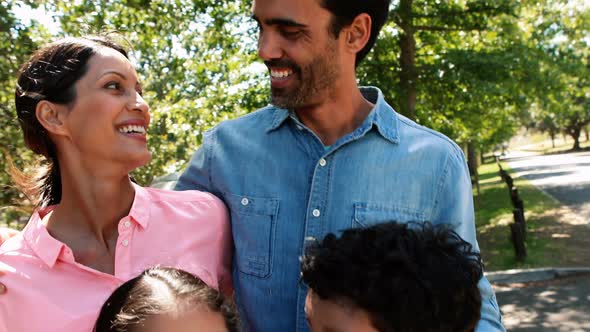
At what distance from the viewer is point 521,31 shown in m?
10.6

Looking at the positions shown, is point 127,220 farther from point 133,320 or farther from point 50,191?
point 133,320

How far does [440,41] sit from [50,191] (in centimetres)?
961

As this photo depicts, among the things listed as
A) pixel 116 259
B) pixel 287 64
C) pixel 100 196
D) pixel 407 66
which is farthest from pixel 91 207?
pixel 407 66

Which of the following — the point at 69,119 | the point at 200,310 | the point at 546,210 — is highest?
the point at 69,119

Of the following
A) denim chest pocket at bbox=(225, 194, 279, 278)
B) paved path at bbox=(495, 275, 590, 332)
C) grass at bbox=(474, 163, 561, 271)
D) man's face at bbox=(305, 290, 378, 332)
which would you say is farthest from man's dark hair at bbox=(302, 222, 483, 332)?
grass at bbox=(474, 163, 561, 271)

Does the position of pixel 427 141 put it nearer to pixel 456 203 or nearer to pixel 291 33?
pixel 456 203

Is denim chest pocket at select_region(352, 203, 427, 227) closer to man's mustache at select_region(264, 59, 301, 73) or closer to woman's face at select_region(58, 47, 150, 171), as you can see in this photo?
man's mustache at select_region(264, 59, 301, 73)

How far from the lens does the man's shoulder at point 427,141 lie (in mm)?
2121

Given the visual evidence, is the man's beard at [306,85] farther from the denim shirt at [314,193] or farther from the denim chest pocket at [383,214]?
the denim chest pocket at [383,214]

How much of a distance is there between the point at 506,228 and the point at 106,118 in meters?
12.9

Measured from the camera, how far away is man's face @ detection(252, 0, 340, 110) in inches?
86.4

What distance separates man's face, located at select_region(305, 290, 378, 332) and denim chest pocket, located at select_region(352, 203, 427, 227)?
0.42 m

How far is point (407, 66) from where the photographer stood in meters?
9.49

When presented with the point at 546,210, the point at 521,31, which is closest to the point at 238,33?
the point at 521,31
